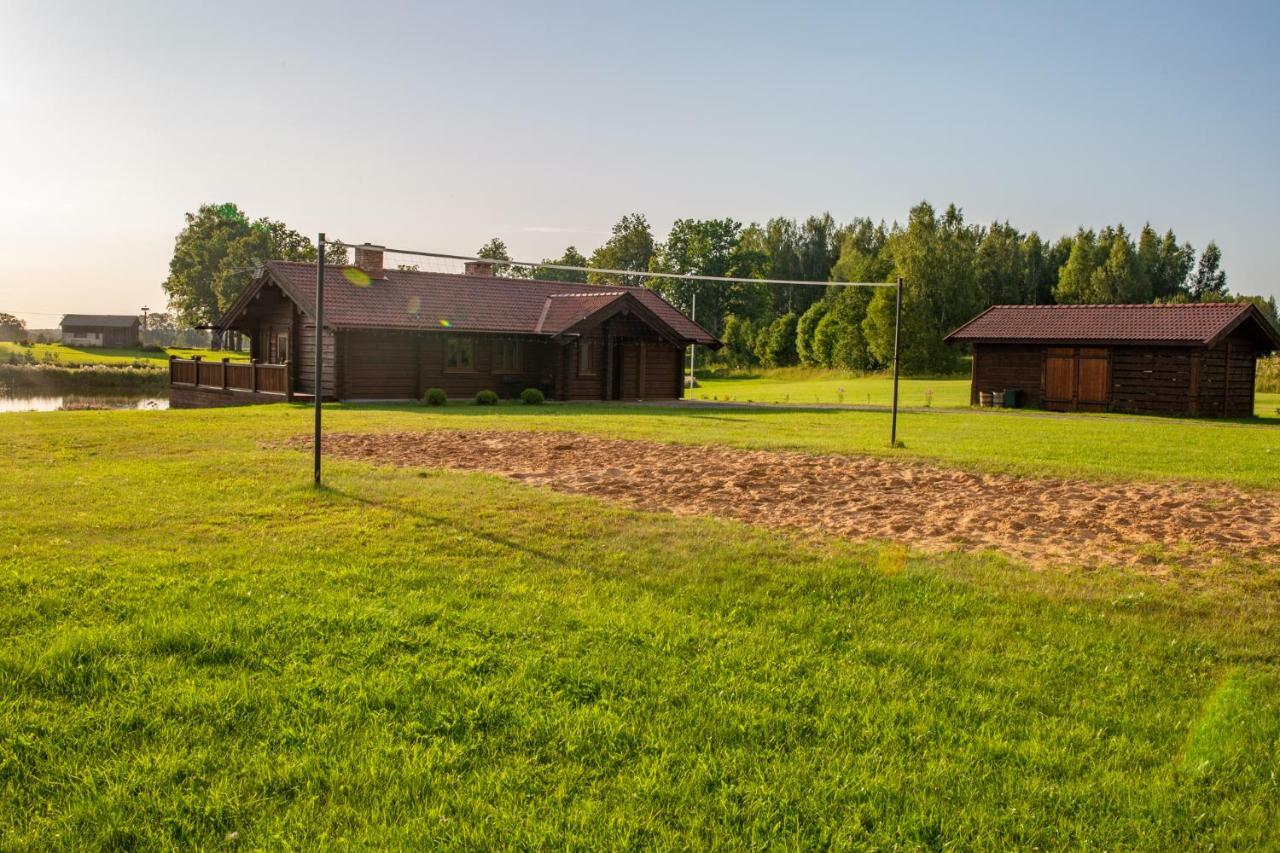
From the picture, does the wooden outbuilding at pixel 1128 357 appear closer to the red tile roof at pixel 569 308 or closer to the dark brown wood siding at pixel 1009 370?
the dark brown wood siding at pixel 1009 370

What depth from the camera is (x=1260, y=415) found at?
3262 centimetres

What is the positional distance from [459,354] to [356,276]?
14.3 ft

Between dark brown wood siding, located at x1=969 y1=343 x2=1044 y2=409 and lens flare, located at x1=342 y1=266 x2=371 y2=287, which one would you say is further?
dark brown wood siding, located at x1=969 y1=343 x2=1044 y2=409

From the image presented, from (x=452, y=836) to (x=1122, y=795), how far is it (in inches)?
109

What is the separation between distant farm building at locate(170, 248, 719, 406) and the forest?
28.6m

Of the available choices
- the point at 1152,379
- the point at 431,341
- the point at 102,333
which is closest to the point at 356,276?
the point at 431,341

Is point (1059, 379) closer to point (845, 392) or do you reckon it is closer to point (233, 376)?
point (845, 392)

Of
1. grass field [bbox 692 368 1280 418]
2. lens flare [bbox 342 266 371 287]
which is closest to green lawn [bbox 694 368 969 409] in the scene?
grass field [bbox 692 368 1280 418]

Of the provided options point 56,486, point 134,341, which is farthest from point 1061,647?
point 134,341

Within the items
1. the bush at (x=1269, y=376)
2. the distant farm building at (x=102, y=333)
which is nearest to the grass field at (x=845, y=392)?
the bush at (x=1269, y=376)

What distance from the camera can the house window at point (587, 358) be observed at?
33.3 m

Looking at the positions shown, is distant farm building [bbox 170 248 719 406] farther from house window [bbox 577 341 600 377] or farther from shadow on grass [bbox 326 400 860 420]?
shadow on grass [bbox 326 400 860 420]

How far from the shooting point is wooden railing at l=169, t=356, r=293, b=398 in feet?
99.1

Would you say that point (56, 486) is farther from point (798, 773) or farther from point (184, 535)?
point (798, 773)
